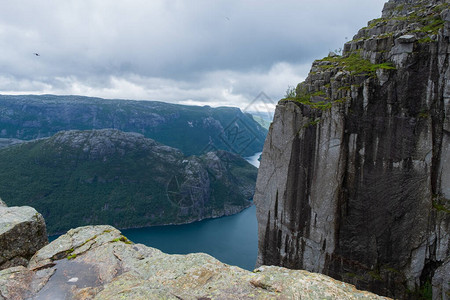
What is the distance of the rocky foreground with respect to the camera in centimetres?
692

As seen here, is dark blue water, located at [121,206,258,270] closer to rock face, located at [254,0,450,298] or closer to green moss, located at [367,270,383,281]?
rock face, located at [254,0,450,298]

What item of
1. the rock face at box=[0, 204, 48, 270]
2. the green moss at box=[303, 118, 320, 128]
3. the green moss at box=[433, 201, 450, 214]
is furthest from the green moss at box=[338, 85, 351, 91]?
the rock face at box=[0, 204, 48, 270]

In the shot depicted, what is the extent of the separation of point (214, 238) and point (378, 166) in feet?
365

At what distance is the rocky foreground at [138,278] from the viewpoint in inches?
273

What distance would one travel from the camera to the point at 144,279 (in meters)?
7.98

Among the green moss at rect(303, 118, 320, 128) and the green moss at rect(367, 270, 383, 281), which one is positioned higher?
the green moss at rect(303, 118, 320, 128)

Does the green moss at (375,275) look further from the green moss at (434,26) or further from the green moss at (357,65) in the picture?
the green moss at (434,26)

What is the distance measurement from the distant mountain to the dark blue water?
12.2 meters

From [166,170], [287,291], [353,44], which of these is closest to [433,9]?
[353,44]

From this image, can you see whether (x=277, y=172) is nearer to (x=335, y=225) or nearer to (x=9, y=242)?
(x=335, y=225)

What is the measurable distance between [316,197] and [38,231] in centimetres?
1933

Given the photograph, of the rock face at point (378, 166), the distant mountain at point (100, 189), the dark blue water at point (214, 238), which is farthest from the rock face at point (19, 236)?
the distant mountain at point (100, 189)

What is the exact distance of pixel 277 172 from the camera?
2489cm

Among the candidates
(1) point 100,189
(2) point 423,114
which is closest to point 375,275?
(2) point 423,114
